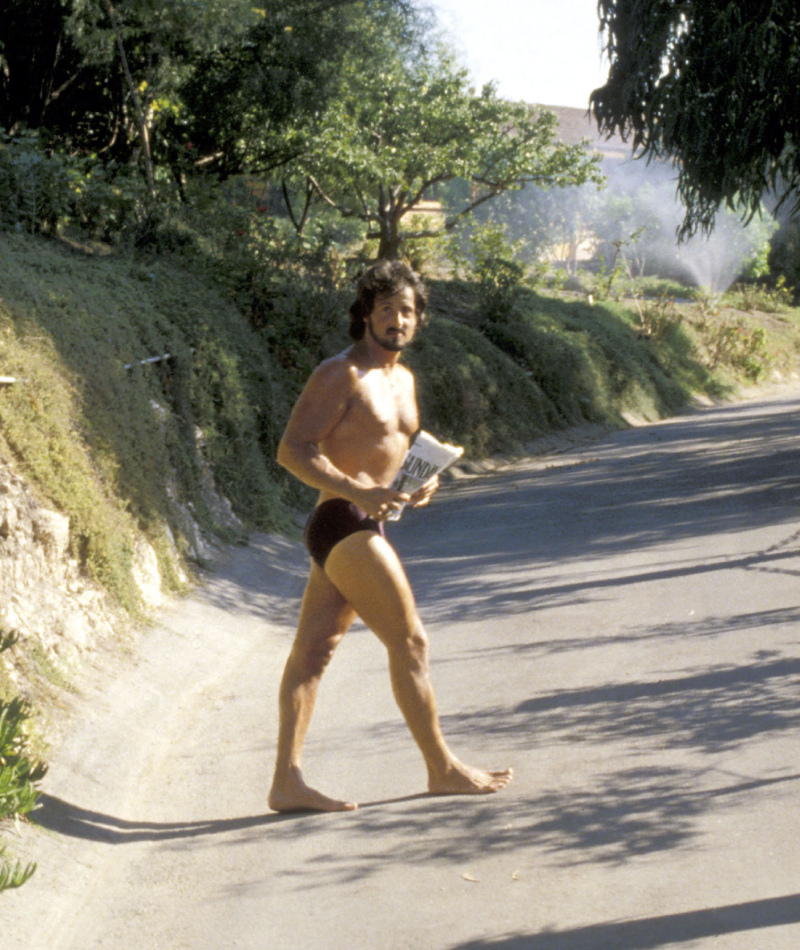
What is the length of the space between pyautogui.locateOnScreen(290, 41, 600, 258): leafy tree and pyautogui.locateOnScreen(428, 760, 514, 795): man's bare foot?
17.1m

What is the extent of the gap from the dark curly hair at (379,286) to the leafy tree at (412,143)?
16.4m

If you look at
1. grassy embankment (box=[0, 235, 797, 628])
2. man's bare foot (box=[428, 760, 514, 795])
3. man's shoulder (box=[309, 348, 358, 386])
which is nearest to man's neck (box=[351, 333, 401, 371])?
man's shoulder (box=[309, 348, 358, 386])

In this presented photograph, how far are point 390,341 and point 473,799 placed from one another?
181cm

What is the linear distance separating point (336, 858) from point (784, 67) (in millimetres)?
11459

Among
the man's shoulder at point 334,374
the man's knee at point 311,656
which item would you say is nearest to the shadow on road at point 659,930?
the man's knee at point 311,656

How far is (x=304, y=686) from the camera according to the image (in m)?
5.06

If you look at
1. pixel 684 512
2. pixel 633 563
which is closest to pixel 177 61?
pixel 684 512

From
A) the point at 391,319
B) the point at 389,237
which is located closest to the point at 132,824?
the point at 391,319

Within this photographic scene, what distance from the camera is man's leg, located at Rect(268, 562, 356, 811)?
16.5ft

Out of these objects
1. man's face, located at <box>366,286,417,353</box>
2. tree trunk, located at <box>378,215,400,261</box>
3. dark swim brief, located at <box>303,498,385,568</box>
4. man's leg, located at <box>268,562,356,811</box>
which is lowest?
man's leg, located at <box>268,562,356,811</box>

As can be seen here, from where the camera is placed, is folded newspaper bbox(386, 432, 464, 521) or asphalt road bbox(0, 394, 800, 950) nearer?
asphalt road bbox(0, 394, 800, 950)

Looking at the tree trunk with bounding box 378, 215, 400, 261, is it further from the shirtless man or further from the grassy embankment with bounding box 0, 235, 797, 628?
the shirtless man

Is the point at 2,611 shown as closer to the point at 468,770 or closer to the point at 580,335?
the point at 468,770

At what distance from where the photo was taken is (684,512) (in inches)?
523
